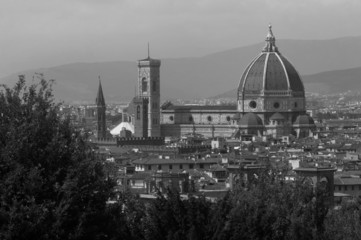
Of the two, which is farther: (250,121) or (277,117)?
(277,117)

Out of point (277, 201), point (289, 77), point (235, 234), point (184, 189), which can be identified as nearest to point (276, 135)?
point (289, 77)

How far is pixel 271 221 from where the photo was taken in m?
29.4

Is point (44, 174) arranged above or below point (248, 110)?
below

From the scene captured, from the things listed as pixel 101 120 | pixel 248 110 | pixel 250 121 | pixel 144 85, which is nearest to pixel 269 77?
pixel 248 110

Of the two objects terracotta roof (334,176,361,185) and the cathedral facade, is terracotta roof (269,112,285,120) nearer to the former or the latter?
the cathedral facade

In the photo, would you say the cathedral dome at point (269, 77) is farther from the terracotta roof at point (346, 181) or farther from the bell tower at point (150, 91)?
the terracotta roof at point (346, 181)

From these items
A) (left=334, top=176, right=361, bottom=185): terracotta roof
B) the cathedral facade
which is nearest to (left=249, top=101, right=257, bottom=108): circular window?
the cathedral facade

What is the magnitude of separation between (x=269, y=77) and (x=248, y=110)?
430cm

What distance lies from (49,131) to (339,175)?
123 feet

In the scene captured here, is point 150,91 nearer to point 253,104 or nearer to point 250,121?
point 253,104

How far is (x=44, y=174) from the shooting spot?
82.1 ft

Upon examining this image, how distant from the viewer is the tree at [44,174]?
24016 millimetres

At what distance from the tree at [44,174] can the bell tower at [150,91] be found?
11964cm

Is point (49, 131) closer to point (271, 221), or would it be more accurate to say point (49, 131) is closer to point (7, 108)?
point (7, 108)
